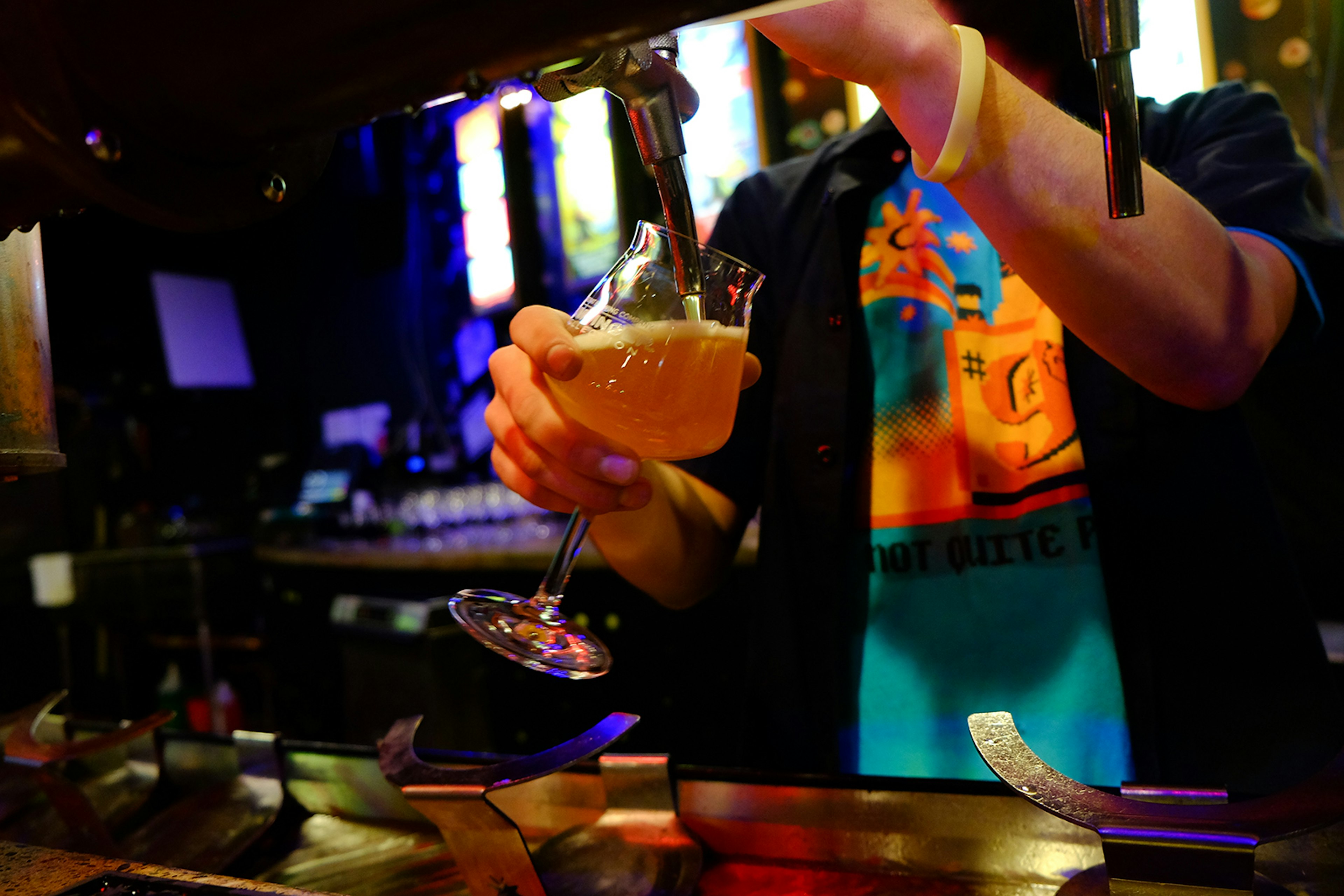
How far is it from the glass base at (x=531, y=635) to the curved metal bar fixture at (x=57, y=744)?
0.40m

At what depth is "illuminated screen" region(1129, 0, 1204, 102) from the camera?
257cm

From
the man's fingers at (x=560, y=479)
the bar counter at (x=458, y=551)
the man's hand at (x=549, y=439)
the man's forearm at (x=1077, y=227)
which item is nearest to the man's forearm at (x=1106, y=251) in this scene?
the man's forearm at (x=1077, y=227)

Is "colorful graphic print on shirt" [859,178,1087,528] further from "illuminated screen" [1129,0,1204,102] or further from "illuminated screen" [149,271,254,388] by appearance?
"illuminated screen" [149,271,254,388]

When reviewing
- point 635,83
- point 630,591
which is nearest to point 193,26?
point 635,83

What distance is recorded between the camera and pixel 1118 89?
1.39 ft

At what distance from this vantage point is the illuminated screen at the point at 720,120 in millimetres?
3596

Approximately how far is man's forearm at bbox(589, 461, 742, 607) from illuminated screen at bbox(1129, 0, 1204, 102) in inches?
89.5

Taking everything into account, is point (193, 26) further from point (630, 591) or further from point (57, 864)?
point (630, 591)

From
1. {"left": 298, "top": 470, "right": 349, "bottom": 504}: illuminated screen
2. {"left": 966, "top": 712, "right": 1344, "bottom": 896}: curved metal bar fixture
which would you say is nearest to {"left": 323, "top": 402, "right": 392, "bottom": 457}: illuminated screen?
{"left": 298, "top": 470, "right": 349, "bottom": 504}: illuminated screen

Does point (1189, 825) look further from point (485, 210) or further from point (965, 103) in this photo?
point (485, 210)

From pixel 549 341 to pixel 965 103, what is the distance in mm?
344

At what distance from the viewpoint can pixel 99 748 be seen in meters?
0.84

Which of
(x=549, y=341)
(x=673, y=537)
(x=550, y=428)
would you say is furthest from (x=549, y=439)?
(x=673, y=537)

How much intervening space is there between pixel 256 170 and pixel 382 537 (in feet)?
12.7
